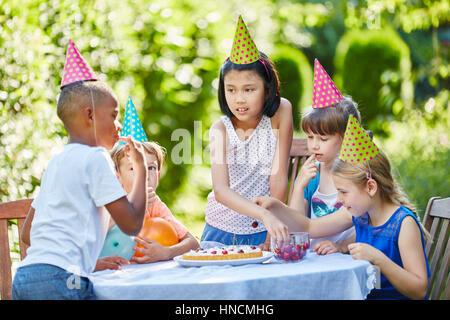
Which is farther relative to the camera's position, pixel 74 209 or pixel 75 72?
pixel 75 72

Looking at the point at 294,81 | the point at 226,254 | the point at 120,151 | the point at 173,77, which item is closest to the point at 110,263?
the point at 226,254

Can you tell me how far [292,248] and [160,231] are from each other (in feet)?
2.23

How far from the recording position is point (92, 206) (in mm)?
2092

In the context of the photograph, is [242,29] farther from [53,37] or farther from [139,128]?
[53,37]

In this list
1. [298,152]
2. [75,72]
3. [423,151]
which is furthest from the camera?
[423,151]

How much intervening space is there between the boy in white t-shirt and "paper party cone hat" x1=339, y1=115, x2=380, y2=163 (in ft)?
2.99

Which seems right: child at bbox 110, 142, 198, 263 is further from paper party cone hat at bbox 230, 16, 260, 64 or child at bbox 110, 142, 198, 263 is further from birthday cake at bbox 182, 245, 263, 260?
paper party cone hat at bbox 230, 16, 260, 64

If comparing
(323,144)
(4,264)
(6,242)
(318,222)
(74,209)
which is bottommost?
(4,264)

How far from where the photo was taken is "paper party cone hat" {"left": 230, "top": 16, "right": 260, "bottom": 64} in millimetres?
2996

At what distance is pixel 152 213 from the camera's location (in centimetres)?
292

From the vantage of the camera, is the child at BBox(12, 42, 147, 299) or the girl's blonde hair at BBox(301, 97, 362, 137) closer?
the child at BBox(12, 42, 147, 299)

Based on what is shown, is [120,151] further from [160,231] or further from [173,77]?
[173,77]

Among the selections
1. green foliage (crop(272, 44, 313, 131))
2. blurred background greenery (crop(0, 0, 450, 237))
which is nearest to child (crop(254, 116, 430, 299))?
blurred background greenery (crop(0, 0, 450, 237))

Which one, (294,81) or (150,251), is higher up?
(294,81)
